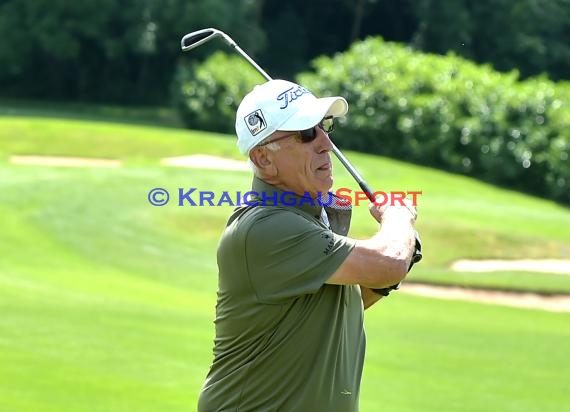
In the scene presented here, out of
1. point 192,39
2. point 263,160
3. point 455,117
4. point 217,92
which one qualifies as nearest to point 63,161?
point 217,92

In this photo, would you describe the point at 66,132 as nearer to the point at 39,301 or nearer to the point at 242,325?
the point at 39,301

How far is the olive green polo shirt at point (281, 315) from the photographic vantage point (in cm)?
287

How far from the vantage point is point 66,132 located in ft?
88.2

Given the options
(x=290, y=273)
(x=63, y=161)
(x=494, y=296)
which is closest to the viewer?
(x=290, y=273)

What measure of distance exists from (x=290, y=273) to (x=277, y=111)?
47cm

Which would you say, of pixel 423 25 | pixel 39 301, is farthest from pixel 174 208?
Answer: pixel 423 25

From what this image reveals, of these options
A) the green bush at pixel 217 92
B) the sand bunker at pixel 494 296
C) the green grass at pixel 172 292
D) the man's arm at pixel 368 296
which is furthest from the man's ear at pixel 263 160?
the green bush at pixel 217 92

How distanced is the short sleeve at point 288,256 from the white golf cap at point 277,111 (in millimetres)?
262

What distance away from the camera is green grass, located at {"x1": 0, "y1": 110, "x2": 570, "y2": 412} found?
24.3 feet

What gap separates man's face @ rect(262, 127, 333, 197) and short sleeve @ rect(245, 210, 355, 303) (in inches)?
7.0

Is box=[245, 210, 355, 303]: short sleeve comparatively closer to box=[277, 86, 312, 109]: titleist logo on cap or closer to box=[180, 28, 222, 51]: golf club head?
box=[277, 86, 312, 109]: titleist logo on cap

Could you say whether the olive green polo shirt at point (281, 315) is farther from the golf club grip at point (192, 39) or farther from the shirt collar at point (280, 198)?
the golf club grip at point (192, 39)

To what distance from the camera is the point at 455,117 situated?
28234 mm

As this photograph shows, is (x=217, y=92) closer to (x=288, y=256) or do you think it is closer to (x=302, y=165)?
(x=302, y=165)
